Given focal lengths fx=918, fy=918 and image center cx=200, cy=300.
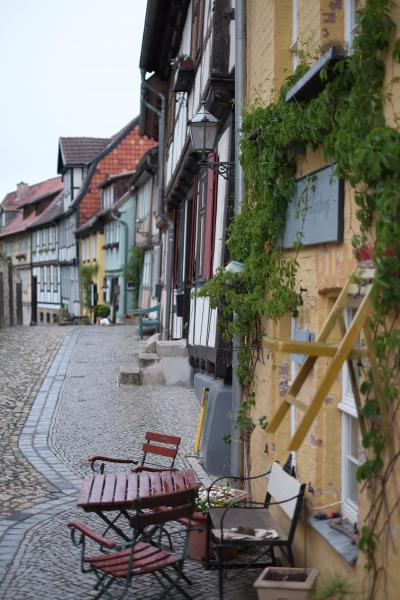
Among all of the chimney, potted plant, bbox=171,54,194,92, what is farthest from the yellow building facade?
the chimney

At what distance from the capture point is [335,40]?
5.93 m

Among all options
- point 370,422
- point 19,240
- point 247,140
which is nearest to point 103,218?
point 19,240

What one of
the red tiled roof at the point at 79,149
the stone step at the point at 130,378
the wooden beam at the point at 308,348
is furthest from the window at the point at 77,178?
the wooden beam at the point at 308,348

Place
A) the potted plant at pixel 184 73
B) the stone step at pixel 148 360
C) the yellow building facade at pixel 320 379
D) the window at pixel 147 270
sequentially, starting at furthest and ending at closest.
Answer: the window at pixel 147 270 → the stone step at pixel 148 360 → the potted plant at pixel 184 73 → the yellow building facade at pixel 320 379

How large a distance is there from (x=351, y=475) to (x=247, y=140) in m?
3.01

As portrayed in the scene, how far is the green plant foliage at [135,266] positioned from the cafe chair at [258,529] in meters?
29.9

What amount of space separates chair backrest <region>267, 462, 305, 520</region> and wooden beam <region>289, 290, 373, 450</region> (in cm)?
170

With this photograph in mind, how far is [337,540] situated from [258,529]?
1.04 meters

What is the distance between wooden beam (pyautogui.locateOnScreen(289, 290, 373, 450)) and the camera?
13.8 ft

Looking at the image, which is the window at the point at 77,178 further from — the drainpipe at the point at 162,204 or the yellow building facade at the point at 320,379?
the yellow building facade at the point at 320,379

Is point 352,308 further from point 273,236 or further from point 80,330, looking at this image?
point 80,330

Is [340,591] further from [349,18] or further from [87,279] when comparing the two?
[87,279]

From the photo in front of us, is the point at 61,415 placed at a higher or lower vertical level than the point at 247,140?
lower

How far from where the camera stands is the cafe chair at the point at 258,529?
5.94 m
